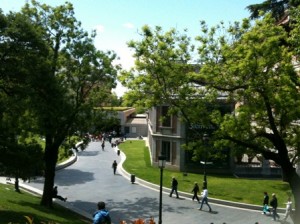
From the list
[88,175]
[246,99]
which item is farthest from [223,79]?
[88,175]

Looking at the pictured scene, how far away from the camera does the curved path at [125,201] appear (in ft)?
76.6

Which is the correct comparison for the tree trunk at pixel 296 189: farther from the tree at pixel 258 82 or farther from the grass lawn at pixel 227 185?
the grass lawn at pixel 227 185

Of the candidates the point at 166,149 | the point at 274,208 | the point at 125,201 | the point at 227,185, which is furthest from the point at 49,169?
the point at 166,149

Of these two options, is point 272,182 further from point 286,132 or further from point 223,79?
point 223,79

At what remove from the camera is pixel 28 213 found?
19031mm

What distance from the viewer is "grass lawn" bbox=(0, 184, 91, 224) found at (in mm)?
17344

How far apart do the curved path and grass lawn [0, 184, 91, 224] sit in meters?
1.61

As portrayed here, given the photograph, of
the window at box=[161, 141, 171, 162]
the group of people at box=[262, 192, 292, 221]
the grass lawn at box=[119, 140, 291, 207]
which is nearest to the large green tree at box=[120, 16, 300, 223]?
the group of people at box=[262, 192, 292, 221]

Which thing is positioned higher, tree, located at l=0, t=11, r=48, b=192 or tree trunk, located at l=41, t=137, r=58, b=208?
tree, located at l=0, t=11, r=48, b=192

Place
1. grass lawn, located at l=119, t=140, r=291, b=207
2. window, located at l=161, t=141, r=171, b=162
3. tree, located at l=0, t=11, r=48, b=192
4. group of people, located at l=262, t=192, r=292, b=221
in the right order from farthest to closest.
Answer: window, located at l=161, t=141, r=171, b=162, grass lawn, located at l=119, t=140, r=291, b=207, group of people, located at l=262, t=192, r=292, b=221, tree, located at l=0, t=11, r=48, b=192

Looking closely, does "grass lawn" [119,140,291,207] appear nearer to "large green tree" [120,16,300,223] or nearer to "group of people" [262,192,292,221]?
"group of people" [262,192,292,221]

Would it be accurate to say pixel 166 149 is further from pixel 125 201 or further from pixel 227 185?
pixel 125 201

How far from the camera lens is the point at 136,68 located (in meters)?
17.3

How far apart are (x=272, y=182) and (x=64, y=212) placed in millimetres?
17731
